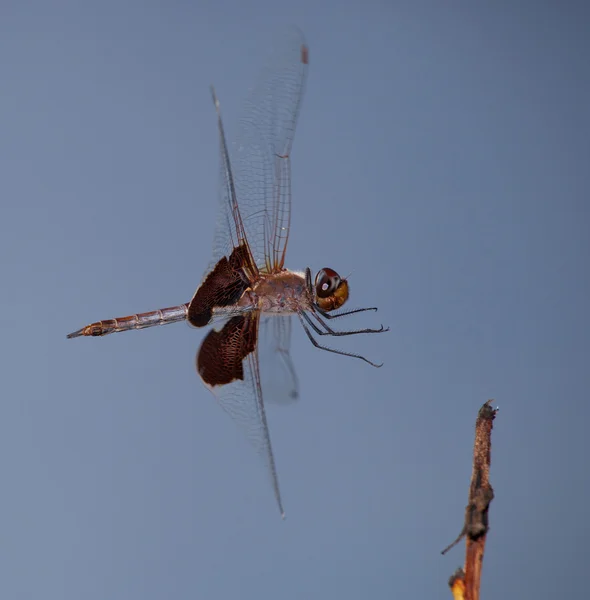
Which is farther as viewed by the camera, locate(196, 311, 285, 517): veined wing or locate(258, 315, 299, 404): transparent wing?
locate(258, 315, 299, 404): transparent wing

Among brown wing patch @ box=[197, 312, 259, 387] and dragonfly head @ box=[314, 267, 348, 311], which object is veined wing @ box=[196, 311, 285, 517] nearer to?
brown wing patch @ box=[197, 312, 259, 387]

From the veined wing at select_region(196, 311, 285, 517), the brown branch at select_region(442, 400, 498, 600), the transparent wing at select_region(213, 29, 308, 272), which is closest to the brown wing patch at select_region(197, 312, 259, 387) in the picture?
the veined wing at select_region(196, 311, 285, 517)

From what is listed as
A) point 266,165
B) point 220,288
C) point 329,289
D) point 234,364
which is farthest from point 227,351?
point 266,165

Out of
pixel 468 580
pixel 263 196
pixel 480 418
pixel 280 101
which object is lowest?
pixel 468 580

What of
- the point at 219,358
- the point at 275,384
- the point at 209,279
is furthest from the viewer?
the point at 275,384

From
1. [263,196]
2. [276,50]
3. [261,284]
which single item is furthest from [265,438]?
[276,50]

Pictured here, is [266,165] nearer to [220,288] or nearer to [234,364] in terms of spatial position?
[220,288]

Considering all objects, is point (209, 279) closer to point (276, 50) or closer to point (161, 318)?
point (161, 318)
